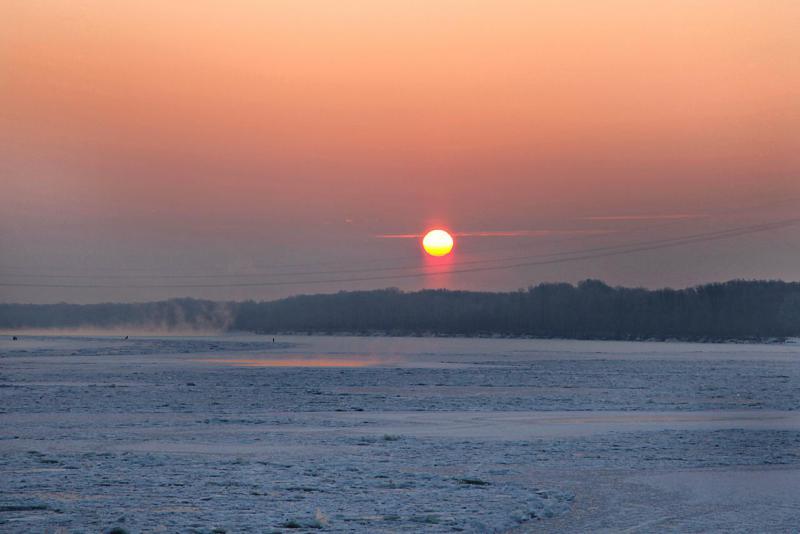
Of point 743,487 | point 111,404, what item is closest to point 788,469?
point 743,487

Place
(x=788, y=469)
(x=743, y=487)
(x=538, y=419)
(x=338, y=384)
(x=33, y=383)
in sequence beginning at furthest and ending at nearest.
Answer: (x=338, y=384) < (x=33, y=383) < (x=538, y=419) < (x=788, y=469) < (x=743, y=487)

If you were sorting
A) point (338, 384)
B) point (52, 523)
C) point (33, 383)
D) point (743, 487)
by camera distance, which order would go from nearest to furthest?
point (52, 523) → point (743, 487) → point (33, 383) → point (338, 384)

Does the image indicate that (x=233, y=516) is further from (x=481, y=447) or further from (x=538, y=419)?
(x=538, y=419)

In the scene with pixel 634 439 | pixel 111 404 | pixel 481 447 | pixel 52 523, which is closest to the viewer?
pixel 52 523

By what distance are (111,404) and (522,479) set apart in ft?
55.2

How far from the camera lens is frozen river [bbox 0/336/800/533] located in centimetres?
1381

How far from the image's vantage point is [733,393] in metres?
39.0

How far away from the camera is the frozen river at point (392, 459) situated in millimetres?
13812

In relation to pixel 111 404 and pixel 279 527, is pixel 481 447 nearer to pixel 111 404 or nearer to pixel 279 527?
pixel 279 527

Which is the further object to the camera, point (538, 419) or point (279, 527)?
point (538, 419)

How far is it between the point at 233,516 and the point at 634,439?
1209 centimetres

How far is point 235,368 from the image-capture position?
54812 mm

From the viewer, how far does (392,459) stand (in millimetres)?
19250

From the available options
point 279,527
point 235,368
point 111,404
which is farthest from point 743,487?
point 235,368
